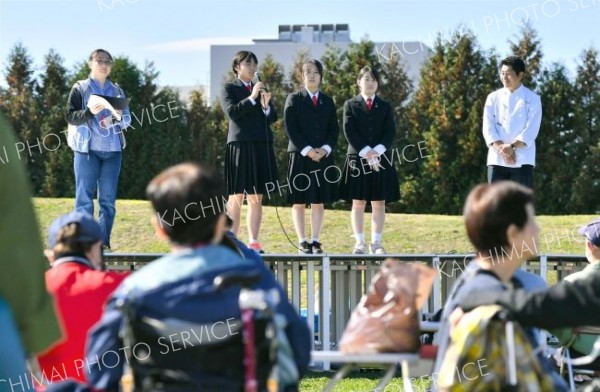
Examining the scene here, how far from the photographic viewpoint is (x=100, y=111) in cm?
892

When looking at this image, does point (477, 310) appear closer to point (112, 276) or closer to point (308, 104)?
point (112, 276)

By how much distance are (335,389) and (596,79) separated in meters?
16.0

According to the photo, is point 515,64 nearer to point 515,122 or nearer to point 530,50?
point 515,122

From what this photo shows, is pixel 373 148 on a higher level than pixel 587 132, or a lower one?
higher

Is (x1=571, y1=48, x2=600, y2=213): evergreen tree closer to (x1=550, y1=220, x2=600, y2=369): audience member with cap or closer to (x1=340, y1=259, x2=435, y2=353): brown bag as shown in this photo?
(x1=550, y1=220, x2=600, y2=369): audience member with cap

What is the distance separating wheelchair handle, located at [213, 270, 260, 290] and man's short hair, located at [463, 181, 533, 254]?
0.86 m

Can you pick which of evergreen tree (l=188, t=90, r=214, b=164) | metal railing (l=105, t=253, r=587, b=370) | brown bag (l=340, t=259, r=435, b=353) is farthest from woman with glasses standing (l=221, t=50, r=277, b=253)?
evergreen tree (l=188, t=90, r=214, b=164)

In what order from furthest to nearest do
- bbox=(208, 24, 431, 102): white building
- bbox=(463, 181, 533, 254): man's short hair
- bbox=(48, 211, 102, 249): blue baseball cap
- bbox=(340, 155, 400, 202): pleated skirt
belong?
bbox=(208, 24, 431, 102): white building < bbox=(340, 155, 400, 202): pleated skirt < bbox=(48, 211, 102, 249): blue baseball cap < bbox=(463, 181, 533, 254): man's short hair

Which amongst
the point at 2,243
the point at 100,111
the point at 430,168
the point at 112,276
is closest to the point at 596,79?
the point at 430,168

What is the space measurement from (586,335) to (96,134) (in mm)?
5226

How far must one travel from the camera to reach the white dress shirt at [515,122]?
923 centimetres

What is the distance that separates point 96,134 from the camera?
8953 mm

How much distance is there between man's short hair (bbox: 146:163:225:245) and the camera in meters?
3.08

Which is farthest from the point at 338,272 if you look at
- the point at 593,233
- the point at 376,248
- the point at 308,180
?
the point at 593,233
